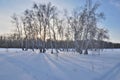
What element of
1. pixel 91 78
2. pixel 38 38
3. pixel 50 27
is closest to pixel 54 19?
pixel 50 27

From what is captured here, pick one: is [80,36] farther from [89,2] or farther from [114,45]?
[114,45]

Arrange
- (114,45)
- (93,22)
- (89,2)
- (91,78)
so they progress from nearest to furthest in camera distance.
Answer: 1. (91,78)
2. (89,2)
3. (93,22)
4. (114,45)

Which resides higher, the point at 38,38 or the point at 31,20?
the point at 31,20

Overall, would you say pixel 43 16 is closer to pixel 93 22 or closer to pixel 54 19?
pixel 54 19

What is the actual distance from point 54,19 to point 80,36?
819cm

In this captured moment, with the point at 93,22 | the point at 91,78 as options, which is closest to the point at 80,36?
the point at 93,22

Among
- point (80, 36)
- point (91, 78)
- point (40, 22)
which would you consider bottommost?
point (91, 78)

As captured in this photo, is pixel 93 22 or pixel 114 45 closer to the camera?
pixel 93 22

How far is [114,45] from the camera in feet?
561

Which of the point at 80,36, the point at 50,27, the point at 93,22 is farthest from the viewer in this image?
the point at 50,27

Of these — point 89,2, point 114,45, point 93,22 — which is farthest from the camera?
point 114,45

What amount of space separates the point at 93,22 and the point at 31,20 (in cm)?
1584

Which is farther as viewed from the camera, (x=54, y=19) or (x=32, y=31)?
(x=32, y=31)

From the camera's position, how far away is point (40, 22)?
49.8m
